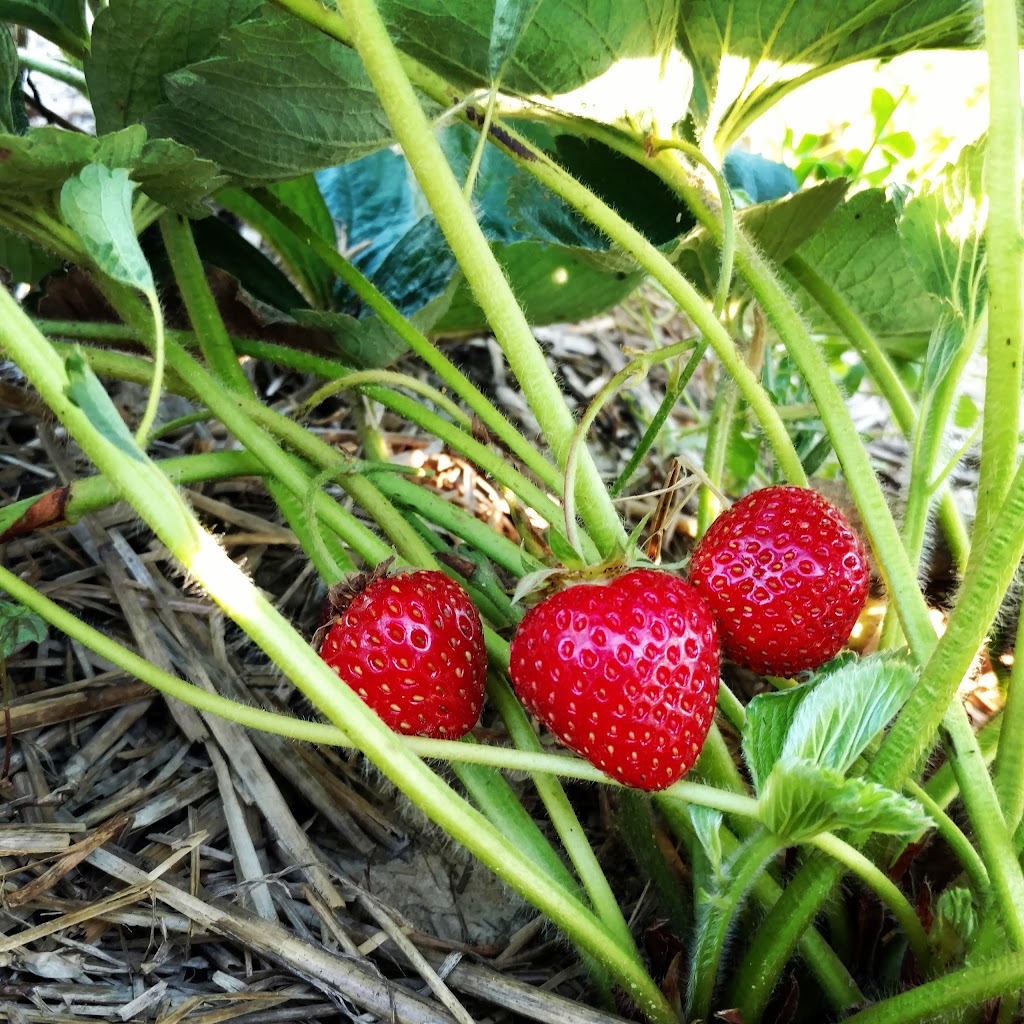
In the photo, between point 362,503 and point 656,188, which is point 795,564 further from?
point 656,188

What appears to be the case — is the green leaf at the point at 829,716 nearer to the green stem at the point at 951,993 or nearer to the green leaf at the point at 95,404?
the green stem at the point at 951,993

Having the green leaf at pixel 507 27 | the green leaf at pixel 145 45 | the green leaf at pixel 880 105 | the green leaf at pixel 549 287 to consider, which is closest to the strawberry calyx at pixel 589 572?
the green leaf at pixel 507 27

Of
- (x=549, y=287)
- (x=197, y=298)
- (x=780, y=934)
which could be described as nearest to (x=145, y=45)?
(x=197, y=298)

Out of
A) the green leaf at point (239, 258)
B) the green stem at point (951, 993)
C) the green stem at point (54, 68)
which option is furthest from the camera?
the green leaf at point (239, 258)

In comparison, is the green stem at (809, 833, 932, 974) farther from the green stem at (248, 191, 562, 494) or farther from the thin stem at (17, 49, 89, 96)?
the thin stem at (17, 49, 89, 96)

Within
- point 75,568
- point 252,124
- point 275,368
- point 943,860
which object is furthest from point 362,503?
point 275,368

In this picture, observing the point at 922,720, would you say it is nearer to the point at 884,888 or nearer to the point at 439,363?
the point at 884,888
